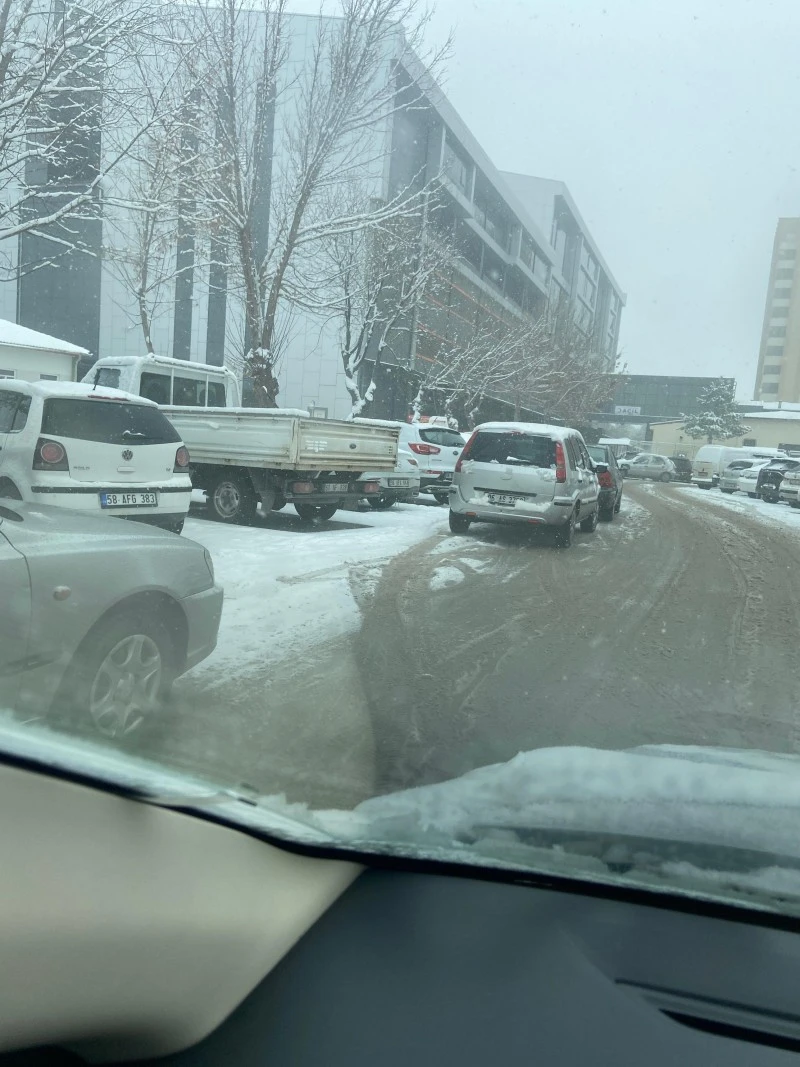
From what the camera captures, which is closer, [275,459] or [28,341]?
[275,459]

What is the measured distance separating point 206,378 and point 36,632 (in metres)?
12.5

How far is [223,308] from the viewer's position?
3394 centimetres

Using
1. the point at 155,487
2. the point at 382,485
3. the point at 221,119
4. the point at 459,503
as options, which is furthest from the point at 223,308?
the point at 155,487

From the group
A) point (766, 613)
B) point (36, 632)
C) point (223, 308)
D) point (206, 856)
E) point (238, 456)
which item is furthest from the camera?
point (223, 308)

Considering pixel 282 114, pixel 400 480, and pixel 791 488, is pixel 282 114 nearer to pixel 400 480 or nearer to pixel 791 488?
pixel 400 480

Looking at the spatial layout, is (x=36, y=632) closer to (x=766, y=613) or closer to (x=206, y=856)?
(x=206, y=856)

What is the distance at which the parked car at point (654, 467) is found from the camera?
4559 centimetres

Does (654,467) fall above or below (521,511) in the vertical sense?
below

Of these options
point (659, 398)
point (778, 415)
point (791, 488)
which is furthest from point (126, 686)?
point (659, 398)

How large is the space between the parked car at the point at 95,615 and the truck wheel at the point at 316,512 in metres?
8.19

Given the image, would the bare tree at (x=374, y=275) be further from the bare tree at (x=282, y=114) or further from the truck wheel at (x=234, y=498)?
the truck wheel at (x=234, y=498)

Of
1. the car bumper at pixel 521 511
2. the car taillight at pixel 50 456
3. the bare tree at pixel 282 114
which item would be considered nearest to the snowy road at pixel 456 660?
the car bumper at pixel 521 511

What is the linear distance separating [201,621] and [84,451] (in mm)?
3724

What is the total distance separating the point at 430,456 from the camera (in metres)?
16.7
